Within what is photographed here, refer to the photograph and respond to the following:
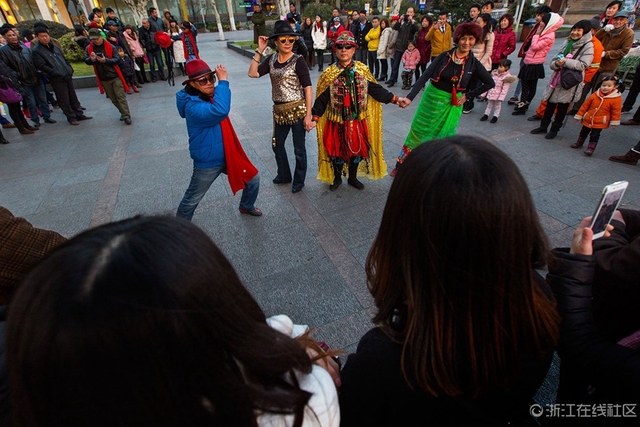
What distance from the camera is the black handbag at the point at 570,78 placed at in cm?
486

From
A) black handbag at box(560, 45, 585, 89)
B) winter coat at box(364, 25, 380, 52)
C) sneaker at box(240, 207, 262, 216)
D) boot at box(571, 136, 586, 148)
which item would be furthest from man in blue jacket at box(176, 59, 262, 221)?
winter coat at box(364, 25, 380, 52)

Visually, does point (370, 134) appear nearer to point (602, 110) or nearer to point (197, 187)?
point (197, 187)

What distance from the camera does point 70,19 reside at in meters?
24.8

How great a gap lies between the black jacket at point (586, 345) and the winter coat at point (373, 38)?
9.56m

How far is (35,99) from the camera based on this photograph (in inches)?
267

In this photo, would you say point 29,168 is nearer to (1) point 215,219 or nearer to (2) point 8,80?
(2) point 8,80

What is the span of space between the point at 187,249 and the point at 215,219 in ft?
10.1

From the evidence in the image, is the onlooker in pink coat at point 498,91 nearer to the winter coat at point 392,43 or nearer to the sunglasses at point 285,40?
the winter coat at point 392,43

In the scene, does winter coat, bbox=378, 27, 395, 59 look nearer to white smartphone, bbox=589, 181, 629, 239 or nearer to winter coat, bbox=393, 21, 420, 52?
winter coat, bbox=393, 21, 420, 52

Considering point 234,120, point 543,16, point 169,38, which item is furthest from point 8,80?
point 543,16

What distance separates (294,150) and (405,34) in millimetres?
6417

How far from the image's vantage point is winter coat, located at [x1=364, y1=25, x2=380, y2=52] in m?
9.14

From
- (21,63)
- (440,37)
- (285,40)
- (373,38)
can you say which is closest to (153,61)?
(21,63)

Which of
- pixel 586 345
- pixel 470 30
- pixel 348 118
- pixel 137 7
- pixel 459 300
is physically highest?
pixel 137 7
